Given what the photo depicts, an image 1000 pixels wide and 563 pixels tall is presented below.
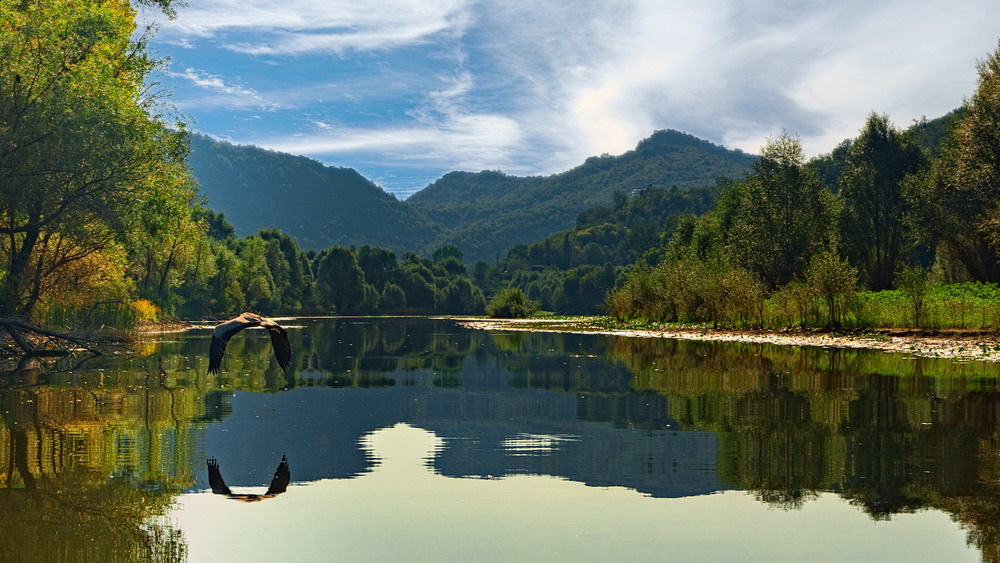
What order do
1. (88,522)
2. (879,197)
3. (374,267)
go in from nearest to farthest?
(88,522) < (879,197) < (374,267)

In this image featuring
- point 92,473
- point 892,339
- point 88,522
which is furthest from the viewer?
point 892,339

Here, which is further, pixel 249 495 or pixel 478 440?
pixel 478 440

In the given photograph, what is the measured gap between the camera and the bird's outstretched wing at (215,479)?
1062 centimetres

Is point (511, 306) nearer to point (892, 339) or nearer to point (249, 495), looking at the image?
point (892, 339)

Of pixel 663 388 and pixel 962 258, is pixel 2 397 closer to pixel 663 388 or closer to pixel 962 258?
pixel 663 388

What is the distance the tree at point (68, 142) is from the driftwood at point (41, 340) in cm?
195

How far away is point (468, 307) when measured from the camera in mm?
188250


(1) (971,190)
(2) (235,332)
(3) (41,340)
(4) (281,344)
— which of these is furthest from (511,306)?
(2) (235,332)

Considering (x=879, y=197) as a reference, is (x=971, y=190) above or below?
below

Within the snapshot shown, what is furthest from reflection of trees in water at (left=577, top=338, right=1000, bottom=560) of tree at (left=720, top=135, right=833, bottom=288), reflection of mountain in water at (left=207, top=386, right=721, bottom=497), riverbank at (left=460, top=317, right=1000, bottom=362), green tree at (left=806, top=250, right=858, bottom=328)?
tree at (left=720, top=135, right=833, bottom=288)

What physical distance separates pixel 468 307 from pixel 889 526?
17991 centimetres

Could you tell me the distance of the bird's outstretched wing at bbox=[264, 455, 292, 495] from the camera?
1078cm

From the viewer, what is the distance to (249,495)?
10.4 m

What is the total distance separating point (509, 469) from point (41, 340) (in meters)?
30.1
